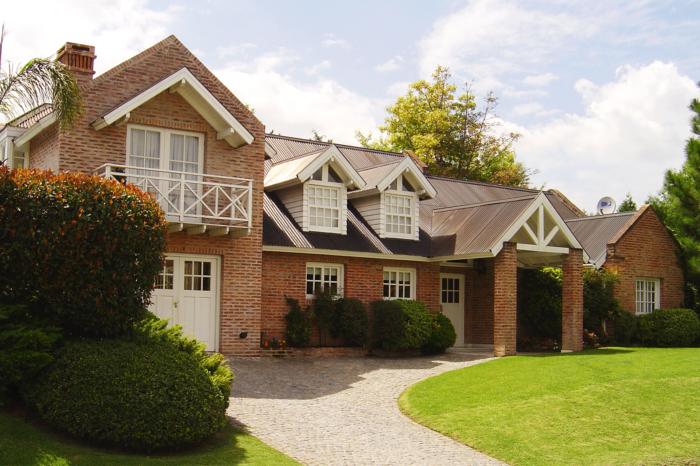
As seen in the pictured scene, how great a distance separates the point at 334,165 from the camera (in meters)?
20.7

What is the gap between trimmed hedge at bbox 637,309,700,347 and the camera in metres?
23.6

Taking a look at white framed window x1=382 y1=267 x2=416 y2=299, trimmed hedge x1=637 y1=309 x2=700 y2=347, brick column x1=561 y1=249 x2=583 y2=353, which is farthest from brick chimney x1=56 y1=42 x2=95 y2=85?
trimmed hedge x1=637 y1=309 x2=700 y2=347

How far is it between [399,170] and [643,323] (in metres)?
9.69

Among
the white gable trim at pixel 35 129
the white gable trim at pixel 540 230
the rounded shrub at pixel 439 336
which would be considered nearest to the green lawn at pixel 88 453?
the white gable trim at pixel 35 129

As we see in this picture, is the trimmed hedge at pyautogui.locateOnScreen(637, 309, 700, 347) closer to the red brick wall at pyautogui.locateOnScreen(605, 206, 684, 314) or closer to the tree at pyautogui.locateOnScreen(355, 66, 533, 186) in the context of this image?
the red brick wall at pyautogui.locateOnScreen(605, 206, 684, 314)

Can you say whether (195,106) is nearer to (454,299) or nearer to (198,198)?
(198,198)

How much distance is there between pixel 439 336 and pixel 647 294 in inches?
361

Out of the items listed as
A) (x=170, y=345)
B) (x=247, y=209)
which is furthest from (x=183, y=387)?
(x=247, y=209)

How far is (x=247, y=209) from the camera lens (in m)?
17.5

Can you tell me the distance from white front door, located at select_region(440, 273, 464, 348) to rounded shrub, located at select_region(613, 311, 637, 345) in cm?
484

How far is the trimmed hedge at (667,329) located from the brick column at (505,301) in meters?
6.55

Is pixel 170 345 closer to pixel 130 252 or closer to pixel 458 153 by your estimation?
pixel 130 252

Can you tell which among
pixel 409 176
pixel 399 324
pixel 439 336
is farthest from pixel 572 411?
pixel 409 176

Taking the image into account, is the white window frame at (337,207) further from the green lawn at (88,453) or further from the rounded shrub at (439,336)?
the green lawn at (88,453)
